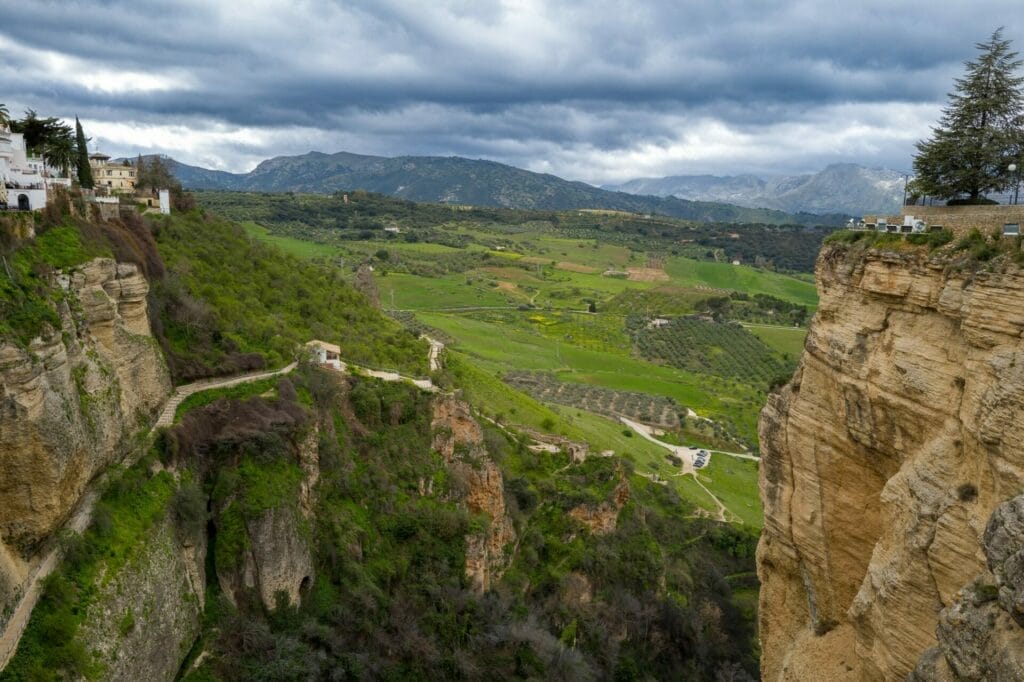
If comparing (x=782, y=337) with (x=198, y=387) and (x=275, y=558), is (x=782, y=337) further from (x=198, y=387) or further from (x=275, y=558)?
(x=275, y=558)

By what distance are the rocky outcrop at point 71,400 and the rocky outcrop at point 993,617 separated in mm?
23706

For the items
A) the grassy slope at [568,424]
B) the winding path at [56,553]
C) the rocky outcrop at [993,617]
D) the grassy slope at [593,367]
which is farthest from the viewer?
the grassy slope at [593,367]

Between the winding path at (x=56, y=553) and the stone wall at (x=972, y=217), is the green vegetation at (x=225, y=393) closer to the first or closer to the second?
the winding path at (x=56, y=553)

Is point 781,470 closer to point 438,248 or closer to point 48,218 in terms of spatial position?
point 48,218

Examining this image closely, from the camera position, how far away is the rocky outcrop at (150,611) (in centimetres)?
2278

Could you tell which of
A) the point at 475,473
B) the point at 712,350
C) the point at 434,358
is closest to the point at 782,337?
the point at 712,350

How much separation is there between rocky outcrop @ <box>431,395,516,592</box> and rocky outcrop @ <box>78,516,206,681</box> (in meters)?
16.1

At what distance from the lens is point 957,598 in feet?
40.0

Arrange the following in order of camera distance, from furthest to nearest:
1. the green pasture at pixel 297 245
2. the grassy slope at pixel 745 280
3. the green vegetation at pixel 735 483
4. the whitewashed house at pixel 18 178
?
1. the grassy slope at pixel 745 280
2. the green pasture at pixel 297 245
3. the green vegetation at pixel 735 483
4. the whitewashed house at pixel 18 178

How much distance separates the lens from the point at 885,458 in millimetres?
18906

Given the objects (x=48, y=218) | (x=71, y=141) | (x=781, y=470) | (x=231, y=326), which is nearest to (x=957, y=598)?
(x=781, y=470)

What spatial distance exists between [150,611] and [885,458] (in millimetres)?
24643

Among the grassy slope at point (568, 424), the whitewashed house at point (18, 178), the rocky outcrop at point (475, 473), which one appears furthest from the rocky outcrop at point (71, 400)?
the grassy slope at point (568, 424)

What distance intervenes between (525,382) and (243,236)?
41.7 metres
